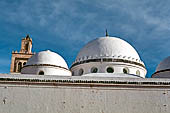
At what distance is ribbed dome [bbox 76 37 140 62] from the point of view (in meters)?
17.2

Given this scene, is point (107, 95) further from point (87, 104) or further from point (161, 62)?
point (161, 62)

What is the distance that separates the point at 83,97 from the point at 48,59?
6.16 metres

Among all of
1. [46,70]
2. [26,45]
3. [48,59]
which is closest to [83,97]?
Answer: [46,70]

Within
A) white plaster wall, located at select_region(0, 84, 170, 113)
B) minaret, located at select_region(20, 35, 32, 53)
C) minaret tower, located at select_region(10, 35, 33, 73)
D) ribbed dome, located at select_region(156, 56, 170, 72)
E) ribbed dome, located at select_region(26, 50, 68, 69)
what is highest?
minaret, located at select_region(20, 35, 32, 53)

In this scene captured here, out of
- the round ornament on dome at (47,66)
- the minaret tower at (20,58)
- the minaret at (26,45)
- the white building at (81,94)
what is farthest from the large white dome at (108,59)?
the minaret at (26,45)

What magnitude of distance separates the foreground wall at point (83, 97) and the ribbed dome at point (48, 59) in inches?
193

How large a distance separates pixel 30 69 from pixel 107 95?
7.38 meters

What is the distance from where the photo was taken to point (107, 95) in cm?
1270

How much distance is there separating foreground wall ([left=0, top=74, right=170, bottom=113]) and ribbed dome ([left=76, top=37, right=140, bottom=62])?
450cm

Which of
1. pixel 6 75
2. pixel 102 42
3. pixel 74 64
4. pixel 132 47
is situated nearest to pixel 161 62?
pixel 132 47

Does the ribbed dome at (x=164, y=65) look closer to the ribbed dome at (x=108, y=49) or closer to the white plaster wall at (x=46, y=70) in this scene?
the ribbed dome at (x=108, y=49)

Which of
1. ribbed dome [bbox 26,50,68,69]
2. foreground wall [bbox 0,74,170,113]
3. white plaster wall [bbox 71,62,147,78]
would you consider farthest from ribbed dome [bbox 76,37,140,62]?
foreground wall [bbox 0,74,170,113]

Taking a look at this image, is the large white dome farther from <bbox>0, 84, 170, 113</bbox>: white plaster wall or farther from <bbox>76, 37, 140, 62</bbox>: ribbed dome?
<bbox>0, 84, 170, 113</bbox>: white plaster wall

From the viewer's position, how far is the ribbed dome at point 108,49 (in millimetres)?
17188
